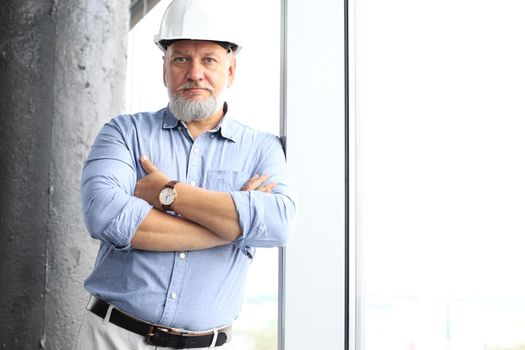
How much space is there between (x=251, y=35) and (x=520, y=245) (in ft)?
5.14

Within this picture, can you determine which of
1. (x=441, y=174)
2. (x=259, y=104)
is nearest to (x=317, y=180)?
→ (x=259, y=104)

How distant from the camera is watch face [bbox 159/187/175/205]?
A: 7.00 ft

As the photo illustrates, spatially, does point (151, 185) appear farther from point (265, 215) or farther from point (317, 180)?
point (317, 180)

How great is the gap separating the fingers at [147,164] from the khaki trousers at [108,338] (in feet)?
1.51

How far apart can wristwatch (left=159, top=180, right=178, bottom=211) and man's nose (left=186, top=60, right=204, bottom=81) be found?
35 centimetres

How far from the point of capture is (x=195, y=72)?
7.47 feet

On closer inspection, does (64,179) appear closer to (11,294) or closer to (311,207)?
(11,294)

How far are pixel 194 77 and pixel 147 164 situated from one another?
0.31 meters

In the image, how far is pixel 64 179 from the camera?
113 inches

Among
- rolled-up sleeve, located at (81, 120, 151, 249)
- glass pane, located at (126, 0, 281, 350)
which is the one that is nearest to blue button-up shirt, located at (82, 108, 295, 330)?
rolled-up sleeve, located at (81, 120, 151, 249)

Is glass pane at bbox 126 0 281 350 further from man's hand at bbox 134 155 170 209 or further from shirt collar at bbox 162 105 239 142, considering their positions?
man's hand at bbox 134 155 170 209


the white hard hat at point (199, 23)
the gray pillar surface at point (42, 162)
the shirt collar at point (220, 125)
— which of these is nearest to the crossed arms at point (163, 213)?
the shirt collar at point (220, 125)

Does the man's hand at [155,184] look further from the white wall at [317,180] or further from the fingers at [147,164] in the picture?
the white wall at [317,180]

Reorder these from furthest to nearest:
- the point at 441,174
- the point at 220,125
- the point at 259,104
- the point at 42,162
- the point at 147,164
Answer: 1. the point at 259,104
2. the point at 42,162
3. the point at 441,174
4. the point at 220,125
5. the point at 147,164
